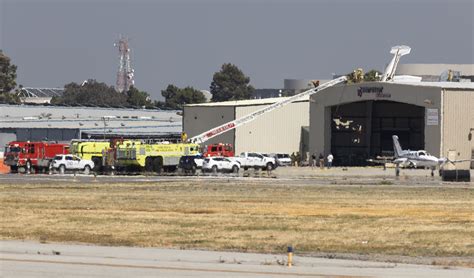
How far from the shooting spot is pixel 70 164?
86.8 meters

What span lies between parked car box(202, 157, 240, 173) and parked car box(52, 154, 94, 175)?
8902mm

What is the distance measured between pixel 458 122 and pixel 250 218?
6408cm

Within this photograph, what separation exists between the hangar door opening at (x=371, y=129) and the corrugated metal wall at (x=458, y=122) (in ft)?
42.6

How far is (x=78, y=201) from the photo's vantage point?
48.1m

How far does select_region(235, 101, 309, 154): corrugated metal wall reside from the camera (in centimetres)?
11981

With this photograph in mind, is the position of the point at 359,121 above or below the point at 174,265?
A: above

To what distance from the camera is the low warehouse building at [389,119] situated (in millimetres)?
100250

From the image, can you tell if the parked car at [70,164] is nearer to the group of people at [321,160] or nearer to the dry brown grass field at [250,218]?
the dry brown grass field at [250,218]

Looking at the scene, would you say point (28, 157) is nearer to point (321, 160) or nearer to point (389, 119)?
point (321, 160)

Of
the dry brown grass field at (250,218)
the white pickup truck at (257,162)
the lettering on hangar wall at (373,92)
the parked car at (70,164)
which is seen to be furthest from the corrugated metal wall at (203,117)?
the dry brown grass field at (250,218)

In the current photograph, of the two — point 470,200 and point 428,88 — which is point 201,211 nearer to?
point 470,200

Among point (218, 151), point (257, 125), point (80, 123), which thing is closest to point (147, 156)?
point (218, 151)

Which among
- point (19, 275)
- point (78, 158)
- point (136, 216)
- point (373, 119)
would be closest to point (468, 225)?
point (136, 216)

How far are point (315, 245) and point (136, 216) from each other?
11292 millimetres
